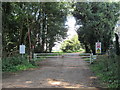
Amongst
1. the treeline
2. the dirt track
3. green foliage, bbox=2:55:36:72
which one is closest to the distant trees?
the treeline

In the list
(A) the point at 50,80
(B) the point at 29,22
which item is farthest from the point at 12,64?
(B) the point at 29,22

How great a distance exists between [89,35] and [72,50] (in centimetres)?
2550

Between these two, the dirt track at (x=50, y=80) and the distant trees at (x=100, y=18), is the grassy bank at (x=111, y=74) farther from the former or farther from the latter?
the distant trees at (x=100, y=18)

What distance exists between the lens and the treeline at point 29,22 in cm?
1345

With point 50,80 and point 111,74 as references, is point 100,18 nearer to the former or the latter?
point 111,74

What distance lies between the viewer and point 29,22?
16250mm

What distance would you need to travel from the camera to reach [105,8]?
1864cm

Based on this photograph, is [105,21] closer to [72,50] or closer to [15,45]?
[15,45]

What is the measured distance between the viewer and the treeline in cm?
1345

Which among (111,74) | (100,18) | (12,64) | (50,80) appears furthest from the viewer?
(100,18)

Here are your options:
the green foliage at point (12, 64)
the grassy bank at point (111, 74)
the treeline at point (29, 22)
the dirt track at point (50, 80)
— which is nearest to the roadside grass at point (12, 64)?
the green foliage at point (12, 64)

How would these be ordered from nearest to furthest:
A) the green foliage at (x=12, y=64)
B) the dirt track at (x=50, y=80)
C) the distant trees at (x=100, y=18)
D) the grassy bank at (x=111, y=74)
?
1. the grassy bank at (x=111, y=74)
2. the dirt track at (x=50, y=80)
3. the green foliage at (x=12, y=64)
4. the distant trees at (x=100, y=18)

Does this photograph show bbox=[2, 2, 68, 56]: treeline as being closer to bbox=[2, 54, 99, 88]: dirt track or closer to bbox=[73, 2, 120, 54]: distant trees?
bbox=[73, 2, 120, 54]: distant trees

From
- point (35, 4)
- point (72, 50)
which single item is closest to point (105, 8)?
point (35, 4)
